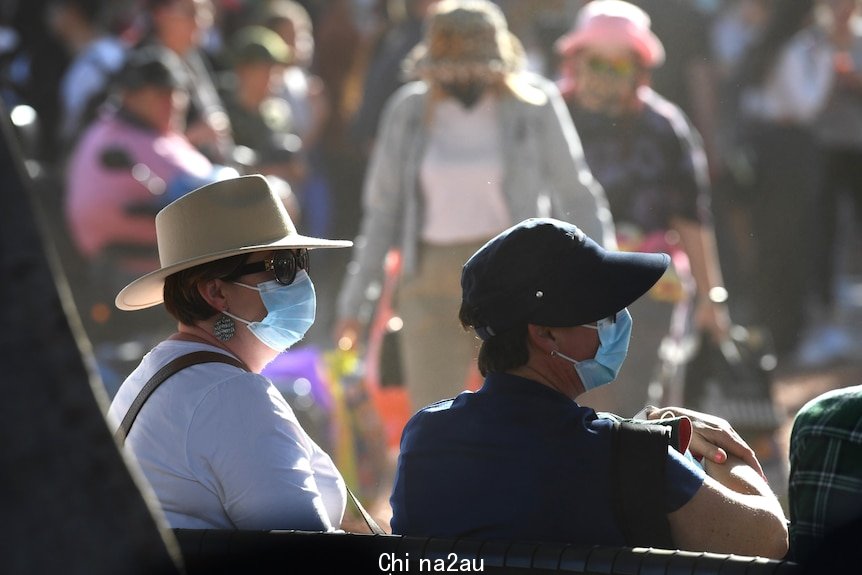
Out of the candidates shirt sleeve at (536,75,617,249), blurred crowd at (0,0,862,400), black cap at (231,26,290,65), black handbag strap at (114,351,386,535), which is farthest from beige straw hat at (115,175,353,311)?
black cap at (231,26,290,65)

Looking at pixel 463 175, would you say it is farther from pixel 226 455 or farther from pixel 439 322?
pixel 226 455

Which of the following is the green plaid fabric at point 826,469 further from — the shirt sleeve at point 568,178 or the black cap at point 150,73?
the black cap at point 150,73

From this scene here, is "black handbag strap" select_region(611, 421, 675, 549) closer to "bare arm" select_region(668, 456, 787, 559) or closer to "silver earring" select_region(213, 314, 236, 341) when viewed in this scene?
"bare arm" select_region(668, 456, 787, 559)

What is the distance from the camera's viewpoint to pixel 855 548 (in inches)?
101

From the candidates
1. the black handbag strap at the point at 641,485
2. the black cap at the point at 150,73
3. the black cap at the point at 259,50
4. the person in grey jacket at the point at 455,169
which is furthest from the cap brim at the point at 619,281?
the black cap at the point at 259,50

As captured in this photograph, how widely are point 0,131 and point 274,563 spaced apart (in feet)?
3.90

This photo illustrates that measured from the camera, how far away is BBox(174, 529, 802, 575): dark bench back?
2.69 meters

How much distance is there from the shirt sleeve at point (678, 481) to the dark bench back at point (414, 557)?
30cm

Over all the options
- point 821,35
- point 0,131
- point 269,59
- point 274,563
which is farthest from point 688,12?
point 0,131

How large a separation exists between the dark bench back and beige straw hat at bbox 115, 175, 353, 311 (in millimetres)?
844

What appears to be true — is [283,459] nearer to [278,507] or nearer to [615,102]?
[278,507]

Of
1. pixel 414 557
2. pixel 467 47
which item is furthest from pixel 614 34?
pixel 414 557

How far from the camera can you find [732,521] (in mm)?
3111

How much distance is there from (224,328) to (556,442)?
2.96ft
